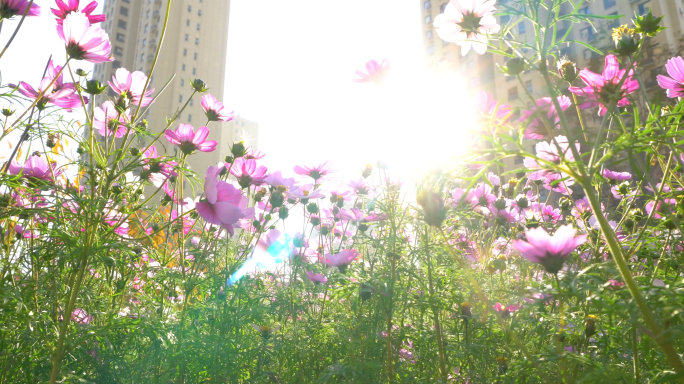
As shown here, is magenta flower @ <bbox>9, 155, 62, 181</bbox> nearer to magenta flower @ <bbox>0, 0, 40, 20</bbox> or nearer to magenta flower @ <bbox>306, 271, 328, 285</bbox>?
magenta flower @ <bbox>0, 0, 40, 20</bbox>

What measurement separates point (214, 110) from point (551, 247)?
1.29 m

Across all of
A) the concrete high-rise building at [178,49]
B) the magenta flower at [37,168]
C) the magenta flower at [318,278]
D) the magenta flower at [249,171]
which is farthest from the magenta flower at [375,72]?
the concrete high-rise building at [178,49]

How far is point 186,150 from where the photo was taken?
1.26 metres

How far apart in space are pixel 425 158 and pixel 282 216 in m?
1.19

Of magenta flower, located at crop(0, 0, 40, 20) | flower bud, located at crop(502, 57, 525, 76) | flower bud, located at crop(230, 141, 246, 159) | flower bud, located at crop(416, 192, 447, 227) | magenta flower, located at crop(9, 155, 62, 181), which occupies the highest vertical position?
flower bud, located at crop(230, 141, 246, 159)

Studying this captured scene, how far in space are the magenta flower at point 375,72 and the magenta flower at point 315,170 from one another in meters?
0.79

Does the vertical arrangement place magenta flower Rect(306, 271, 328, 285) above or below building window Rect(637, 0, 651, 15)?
below

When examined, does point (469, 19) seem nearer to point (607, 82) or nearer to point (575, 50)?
point (607, 82)

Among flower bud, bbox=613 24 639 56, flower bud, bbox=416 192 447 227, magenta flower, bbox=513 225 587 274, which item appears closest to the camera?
magenta flower, bbox=513 225 587 274

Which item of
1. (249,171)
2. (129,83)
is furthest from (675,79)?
(129,83)

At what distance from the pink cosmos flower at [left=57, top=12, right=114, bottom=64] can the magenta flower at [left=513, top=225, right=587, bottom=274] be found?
3.73ft

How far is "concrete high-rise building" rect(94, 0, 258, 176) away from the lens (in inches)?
972

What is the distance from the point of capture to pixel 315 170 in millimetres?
2129

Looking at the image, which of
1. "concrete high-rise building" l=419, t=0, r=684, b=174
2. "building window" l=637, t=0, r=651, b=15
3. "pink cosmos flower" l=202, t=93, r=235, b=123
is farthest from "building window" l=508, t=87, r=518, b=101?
"pink cosmos flower" l=202, t=93, r=235, b=123
